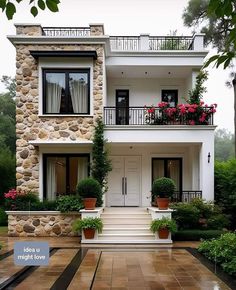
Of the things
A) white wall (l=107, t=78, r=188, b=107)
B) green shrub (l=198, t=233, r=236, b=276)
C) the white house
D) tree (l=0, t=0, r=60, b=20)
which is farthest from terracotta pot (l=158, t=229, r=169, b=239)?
tree (l=0, t=0, r=60, b=20)

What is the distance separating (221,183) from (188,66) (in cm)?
484

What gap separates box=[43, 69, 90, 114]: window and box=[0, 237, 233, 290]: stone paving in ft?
17.6

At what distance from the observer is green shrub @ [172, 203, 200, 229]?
1193cm

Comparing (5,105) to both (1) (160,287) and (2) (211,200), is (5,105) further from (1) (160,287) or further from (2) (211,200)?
(1) (160,287)

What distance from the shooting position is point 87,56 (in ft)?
42.7

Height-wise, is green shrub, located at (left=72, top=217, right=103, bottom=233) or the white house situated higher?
the white house

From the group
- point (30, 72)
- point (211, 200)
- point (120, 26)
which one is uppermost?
point (120, 26)

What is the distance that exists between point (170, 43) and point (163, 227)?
338 inches

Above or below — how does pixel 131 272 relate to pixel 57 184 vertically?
below

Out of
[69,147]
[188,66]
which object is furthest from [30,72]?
[188,66]

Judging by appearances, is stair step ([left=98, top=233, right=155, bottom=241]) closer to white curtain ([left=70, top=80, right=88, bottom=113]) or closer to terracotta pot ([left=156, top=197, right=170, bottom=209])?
terracotta pot ([left=156, top=197, right=170, bottom=209])

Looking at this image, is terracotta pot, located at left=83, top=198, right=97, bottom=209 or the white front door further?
the white front door

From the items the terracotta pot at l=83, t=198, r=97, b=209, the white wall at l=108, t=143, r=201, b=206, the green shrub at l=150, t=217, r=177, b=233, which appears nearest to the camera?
the green shrub at l=150, t=217, r=177, b=233

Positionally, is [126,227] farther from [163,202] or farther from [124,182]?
[124,182]
